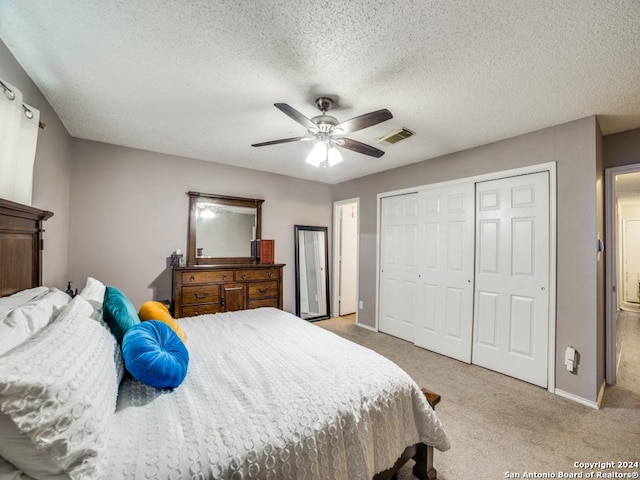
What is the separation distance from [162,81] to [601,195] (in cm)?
381

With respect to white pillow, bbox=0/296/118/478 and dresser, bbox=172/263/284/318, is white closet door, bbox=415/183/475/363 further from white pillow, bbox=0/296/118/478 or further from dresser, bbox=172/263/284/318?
white pillow, bbox=0/296/118/478

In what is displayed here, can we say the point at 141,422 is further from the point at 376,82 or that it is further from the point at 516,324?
the point at 516,324

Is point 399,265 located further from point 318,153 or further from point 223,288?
point 223,288

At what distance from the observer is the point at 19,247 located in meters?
1.59

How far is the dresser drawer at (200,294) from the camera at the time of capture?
10.4 ft

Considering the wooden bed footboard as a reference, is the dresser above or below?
above

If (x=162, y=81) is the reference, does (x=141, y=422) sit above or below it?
below

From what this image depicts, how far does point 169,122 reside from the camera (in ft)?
8.53

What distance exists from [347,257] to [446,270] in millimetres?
2124

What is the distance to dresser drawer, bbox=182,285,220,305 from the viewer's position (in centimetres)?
317

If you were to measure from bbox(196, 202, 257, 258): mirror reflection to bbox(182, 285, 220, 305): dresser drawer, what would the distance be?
59cm

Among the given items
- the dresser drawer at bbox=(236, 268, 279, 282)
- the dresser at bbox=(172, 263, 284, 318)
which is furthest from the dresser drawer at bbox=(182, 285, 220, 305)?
the dresser drawer at bbox=(236, 268, 279, 282)

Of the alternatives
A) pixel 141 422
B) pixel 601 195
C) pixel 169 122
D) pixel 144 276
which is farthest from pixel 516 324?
pixel 144 276

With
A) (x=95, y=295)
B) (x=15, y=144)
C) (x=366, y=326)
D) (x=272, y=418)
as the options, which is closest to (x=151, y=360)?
(x=272, y=418)
